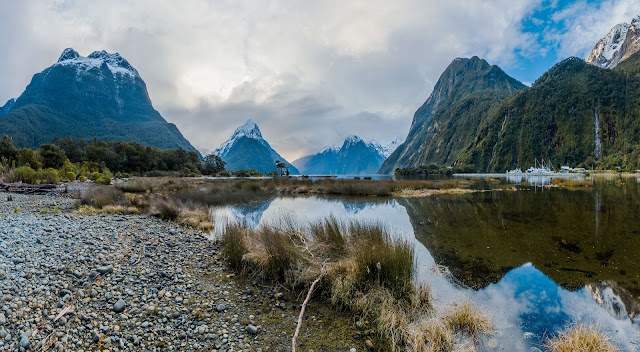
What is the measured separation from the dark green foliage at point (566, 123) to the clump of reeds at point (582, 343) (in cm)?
13873

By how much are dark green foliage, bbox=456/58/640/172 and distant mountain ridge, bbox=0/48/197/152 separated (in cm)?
17075

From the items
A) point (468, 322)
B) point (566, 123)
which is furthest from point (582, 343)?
point (566, 123)

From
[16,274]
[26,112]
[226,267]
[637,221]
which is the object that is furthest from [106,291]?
[26,112]

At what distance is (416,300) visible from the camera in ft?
20.1

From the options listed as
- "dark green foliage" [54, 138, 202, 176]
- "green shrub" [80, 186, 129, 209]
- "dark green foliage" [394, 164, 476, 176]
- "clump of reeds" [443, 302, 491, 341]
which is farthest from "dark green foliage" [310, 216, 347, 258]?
"dark green foliage" [394, 164, 476, 176]

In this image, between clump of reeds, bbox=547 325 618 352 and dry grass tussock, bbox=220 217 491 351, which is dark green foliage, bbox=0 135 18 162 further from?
clump of reeds, bbox=547 325 618 352

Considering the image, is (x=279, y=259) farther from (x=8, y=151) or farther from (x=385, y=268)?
(x=8, y=151)

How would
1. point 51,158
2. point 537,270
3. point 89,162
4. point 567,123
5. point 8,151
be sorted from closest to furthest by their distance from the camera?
point 537,270
point 8,151
point 51,158
point 89,162
point 567,123

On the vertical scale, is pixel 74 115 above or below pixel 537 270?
above

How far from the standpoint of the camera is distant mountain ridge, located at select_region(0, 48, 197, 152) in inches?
4953

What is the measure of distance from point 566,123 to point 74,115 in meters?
240

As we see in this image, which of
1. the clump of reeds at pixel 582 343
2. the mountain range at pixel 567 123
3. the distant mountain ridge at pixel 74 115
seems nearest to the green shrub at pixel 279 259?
the clump of reeds at pixel 582 343

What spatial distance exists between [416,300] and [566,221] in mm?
14309

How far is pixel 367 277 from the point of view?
643cm
